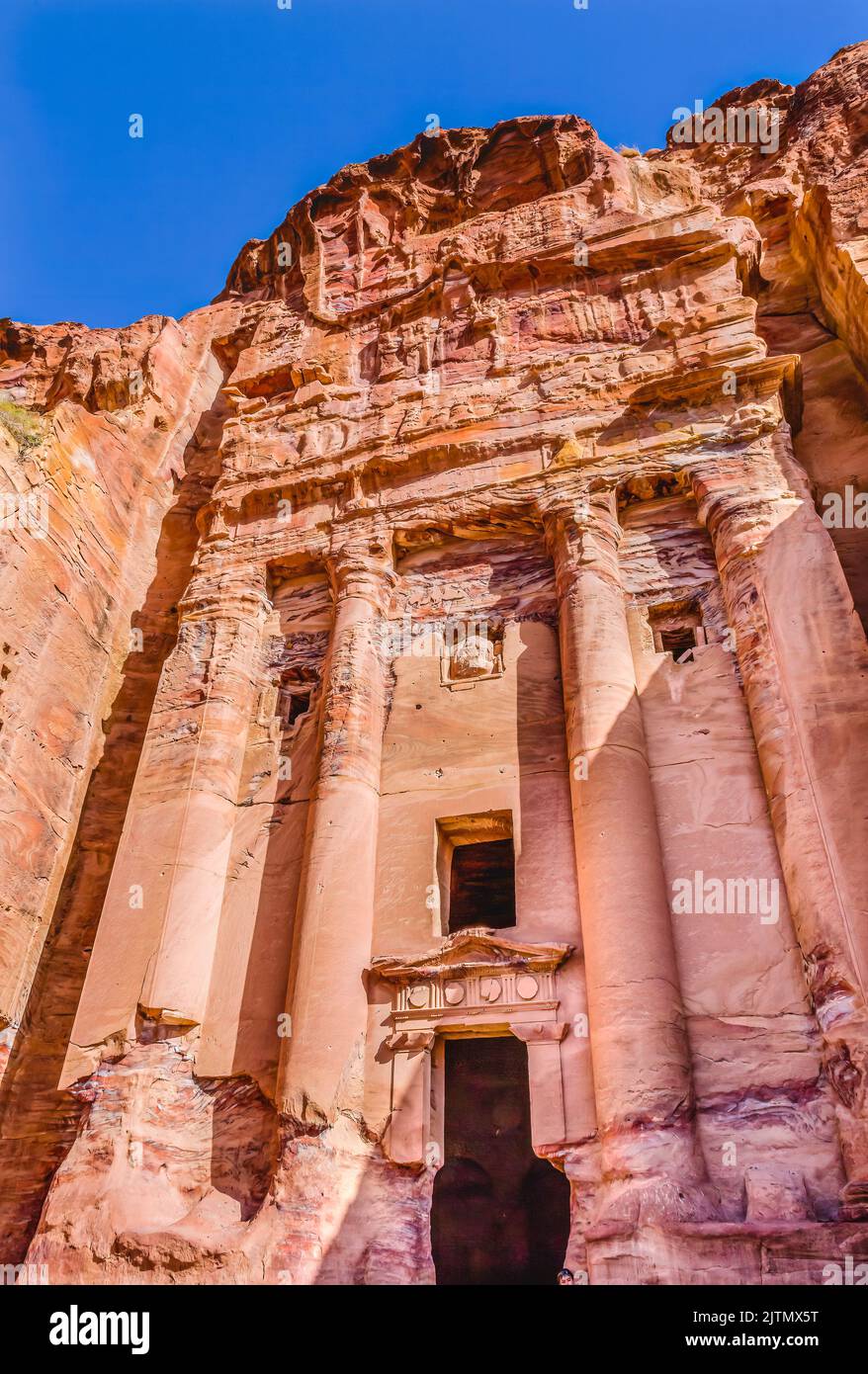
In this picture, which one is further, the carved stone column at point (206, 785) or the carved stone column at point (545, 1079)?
the carved stone column at point (206, 785)

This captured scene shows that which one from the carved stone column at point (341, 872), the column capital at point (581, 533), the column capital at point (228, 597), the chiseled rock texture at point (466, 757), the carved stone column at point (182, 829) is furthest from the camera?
the column capital at point (228, 597)

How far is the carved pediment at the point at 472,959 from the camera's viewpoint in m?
9.02

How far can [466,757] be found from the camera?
10.8 meters

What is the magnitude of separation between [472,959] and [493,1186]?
604 centimetres

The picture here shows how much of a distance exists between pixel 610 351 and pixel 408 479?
11.8 feet

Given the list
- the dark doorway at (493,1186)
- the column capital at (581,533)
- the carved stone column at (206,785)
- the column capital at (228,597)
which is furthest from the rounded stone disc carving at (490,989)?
the column capital at (228,597)

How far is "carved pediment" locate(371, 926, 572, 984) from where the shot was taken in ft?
29.6

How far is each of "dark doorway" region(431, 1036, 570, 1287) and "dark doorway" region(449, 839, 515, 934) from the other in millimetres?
1718

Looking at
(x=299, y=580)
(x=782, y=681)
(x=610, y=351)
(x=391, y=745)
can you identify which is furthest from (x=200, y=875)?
(x=610, y=351)

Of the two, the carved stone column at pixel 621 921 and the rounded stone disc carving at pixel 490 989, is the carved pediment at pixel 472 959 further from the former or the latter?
the carved stone column at pixel 621 921

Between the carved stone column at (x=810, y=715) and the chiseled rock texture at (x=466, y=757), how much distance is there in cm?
4

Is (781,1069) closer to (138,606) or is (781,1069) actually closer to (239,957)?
(239,957)

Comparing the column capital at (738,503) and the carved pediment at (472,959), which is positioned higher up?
the column capital at (738,503)

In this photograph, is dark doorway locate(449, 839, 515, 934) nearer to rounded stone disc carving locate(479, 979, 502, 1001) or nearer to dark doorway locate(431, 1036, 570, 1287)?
dark doorway locate(431, 1036, 570, 1287)
